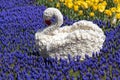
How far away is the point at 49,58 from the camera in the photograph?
8.50 meters

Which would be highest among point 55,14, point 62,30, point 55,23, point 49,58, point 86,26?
point 55,14

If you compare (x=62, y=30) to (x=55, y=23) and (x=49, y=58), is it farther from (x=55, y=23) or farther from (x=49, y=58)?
(x=49, y=58)

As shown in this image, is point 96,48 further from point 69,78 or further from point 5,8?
point 5,8

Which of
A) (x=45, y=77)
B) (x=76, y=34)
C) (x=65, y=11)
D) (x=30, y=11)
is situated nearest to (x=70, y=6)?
(x=65, y=11)

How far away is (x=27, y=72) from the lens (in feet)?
26.6

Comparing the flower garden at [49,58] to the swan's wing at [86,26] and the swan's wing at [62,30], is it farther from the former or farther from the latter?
the swan's wing at [62,30]

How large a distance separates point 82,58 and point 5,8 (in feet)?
20.3

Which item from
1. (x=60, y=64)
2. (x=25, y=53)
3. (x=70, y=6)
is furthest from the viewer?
(x=70, y=6)

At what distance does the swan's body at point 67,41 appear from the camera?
27.6 ft

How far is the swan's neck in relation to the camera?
8633mm

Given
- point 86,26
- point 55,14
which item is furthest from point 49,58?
point 86,26

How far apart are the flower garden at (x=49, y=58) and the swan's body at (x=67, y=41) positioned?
0.51ft

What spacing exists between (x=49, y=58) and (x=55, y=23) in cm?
82

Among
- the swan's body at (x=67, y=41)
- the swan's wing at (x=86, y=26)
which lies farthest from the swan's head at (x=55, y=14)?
the swan's wing at (x=86, y=26)
